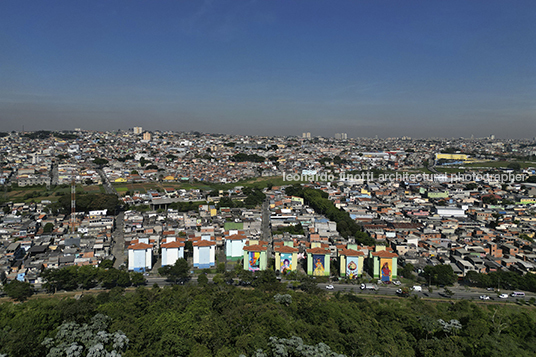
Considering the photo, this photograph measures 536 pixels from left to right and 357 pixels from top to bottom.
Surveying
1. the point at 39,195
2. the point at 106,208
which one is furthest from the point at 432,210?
the point at 39,195

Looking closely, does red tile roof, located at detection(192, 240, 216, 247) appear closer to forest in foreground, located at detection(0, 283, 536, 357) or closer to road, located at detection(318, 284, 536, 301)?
forest in foreground, located at detection(0, 283, 536, 357)

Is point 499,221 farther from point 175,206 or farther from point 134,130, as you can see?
point 134,130

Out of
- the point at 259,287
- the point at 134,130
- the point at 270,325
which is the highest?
the point at 134,130

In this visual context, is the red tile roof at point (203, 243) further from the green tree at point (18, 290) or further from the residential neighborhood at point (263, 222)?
the green tree at point (18, 290)

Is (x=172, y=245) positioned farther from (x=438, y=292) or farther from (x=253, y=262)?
(x=438, y=292)

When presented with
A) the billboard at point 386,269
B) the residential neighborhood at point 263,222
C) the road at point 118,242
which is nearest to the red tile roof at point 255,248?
the residential neighborhood at point 263,222

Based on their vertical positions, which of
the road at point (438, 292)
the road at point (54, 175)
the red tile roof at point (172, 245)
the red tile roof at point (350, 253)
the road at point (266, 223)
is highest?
the road at point (54, 175)
